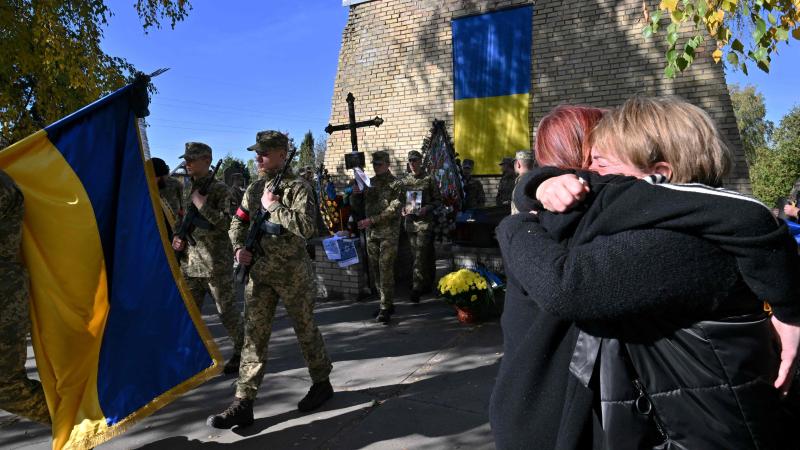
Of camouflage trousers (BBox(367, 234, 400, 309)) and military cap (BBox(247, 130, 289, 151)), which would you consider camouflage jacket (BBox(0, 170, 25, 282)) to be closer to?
military cap (BBox(247, 130, 289, 151))

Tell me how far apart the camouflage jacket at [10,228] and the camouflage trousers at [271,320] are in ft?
4.52

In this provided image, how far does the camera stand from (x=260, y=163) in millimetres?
3889

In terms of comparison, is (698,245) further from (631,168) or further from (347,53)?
(347,53)

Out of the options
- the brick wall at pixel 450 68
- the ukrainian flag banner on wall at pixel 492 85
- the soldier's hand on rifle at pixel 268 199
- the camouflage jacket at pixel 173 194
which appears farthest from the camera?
the ukrainian flag banner on wall at pixel 492 85

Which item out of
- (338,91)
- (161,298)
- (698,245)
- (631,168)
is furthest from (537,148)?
(338,91)

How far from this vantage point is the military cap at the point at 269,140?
12.5 ft

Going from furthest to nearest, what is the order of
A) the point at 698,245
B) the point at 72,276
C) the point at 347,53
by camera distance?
the point at 347,53 < the point at 72,276 < the point at 698,245

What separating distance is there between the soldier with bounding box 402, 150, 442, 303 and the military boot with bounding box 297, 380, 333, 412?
10.4 ft

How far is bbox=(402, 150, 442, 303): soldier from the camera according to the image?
709cm

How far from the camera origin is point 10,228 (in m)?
2.77

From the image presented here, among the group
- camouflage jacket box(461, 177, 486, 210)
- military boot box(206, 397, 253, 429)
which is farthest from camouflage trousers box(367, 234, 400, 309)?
camouflage jacket box(461, 177, 486, 210)

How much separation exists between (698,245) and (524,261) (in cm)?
35

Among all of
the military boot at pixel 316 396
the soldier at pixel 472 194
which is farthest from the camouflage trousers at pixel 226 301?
the soldier at pixel 472 194

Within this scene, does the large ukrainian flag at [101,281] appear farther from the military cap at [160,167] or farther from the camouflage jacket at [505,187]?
the camouflage jacket at [505,187]
